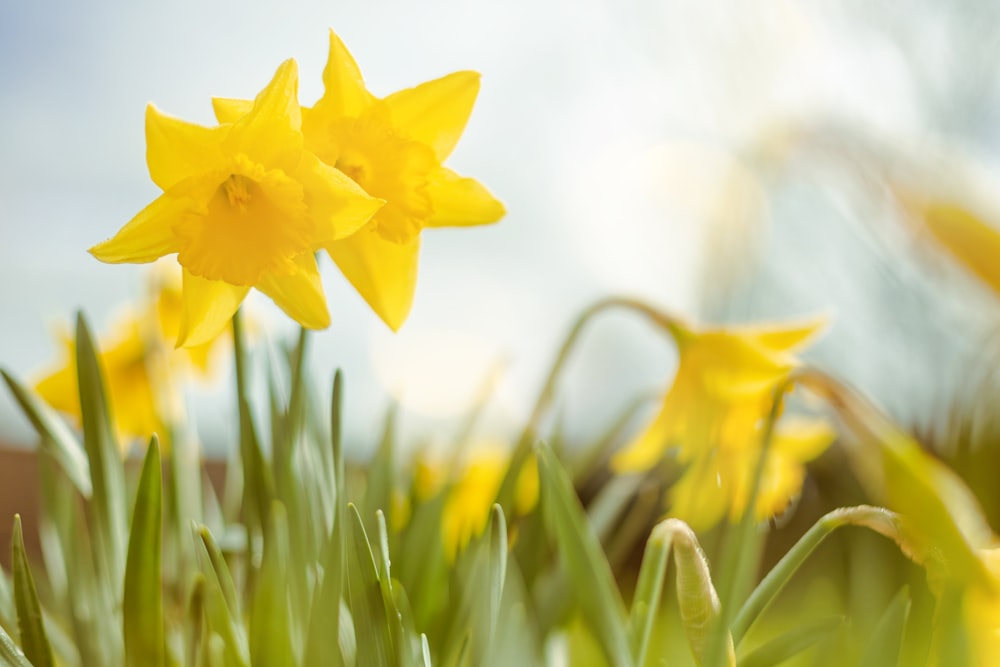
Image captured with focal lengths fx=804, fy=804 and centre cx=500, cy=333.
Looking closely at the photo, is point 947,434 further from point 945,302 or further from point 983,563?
point 983,563

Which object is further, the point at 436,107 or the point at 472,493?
the point at 472,493

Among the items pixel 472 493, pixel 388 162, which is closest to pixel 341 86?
pixel 388 162

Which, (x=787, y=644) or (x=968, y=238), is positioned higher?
(x=968, y=238)

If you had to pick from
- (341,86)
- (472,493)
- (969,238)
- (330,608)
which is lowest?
(472,493)

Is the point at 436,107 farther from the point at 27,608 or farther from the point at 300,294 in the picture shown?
the point at 27,608

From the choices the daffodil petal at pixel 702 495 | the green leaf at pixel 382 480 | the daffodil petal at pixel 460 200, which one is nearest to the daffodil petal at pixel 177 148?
the daffodil petal at pixel 460 200

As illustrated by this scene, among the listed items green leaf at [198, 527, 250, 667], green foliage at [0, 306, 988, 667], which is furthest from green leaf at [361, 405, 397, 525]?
green leaf at [198, 527, 250, 667]

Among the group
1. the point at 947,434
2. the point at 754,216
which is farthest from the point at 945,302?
the point at 947,434
